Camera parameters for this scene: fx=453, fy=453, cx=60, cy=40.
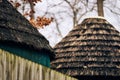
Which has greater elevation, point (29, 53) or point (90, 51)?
point (90, 51)

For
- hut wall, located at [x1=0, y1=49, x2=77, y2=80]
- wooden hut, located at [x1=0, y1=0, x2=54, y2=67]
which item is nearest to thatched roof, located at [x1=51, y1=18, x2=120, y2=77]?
wooden hut, located at [x1=0, y1=0, x2=54, y2=67]

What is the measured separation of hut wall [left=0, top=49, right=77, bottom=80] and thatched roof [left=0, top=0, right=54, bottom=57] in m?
4.06

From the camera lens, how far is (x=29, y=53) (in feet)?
37.8

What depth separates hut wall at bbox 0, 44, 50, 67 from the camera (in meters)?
10.7

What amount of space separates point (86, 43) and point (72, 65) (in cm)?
98

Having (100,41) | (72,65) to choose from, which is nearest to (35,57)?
(72,65)

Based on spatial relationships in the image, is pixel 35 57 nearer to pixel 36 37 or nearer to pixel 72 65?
pixel 36 37

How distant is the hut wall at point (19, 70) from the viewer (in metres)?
5.23

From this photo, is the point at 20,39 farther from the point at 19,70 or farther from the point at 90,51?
the point at 19,70

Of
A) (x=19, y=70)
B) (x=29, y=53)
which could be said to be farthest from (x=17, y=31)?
(x=19, y=70)

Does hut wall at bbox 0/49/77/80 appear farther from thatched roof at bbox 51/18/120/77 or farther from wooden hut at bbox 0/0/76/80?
thatched roof at bbox 51/18/120/77

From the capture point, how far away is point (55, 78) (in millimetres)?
6441

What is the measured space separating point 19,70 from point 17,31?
5.58 m

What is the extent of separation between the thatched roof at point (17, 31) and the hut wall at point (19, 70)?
406 cm
